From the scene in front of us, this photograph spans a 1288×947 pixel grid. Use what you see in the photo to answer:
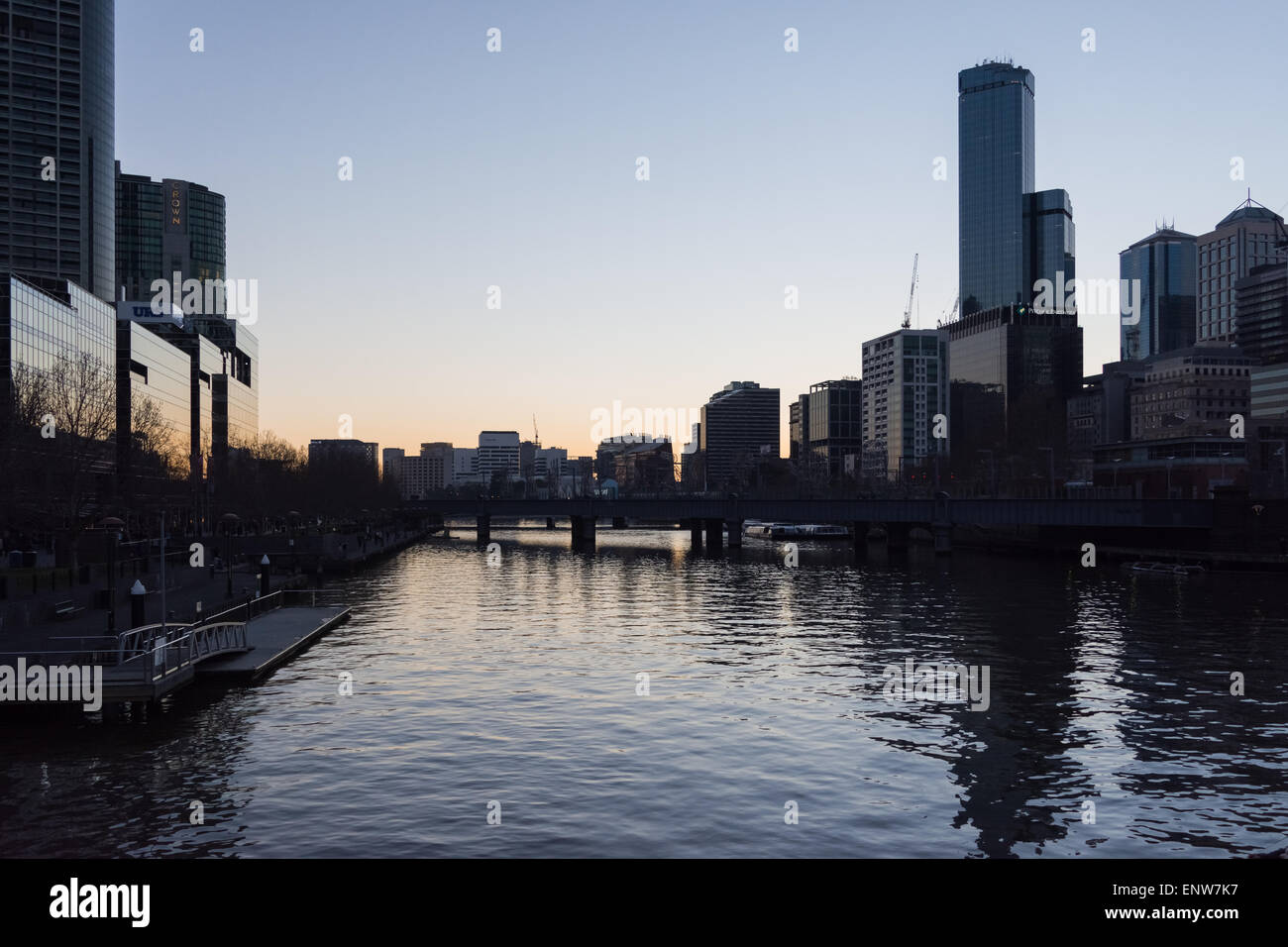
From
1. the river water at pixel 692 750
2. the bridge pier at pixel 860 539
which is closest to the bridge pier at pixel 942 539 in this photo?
the bridge pier at pixel 860 539

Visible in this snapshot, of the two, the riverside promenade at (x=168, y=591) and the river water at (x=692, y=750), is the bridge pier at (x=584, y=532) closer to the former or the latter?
the riverside promenade at (x=168, y=591)

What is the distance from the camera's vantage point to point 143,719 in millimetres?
36750

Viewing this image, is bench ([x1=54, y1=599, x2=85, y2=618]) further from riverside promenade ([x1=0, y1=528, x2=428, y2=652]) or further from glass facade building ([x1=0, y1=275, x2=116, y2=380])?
glass facade building ([x1=0, y1=275, x2=116, y2=380])

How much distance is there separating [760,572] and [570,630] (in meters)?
52.4

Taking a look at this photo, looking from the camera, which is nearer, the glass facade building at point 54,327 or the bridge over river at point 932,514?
the bridge over river at point 932,514

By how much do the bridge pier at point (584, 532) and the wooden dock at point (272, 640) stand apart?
105664 mm

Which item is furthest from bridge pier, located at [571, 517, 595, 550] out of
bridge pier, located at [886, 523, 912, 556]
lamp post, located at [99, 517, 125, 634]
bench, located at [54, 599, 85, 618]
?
bench, located at [54, 599, 85, 618]

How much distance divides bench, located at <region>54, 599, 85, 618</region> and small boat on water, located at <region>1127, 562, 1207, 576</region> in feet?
291

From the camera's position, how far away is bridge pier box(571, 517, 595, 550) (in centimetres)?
17575

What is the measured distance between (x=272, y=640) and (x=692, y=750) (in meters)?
27.9

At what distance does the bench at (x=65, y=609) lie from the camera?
161 feet

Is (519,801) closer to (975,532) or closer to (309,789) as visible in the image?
(309,789)

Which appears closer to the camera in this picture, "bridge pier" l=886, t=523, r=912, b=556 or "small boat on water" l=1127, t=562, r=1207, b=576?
"small boat on water" l=1127, t=562, r=1207, b=576

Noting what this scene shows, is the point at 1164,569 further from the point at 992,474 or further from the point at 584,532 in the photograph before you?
the point at 584,532
